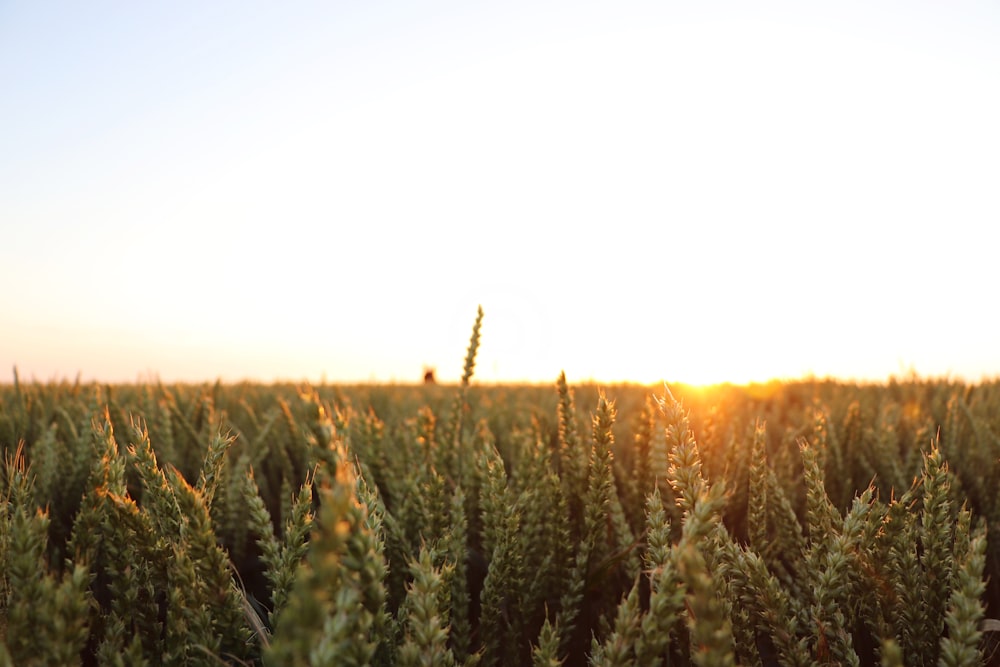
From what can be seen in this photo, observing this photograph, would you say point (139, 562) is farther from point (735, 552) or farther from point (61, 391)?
point (61, 391)

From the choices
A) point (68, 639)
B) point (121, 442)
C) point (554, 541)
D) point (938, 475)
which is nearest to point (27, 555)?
point (68, 639)

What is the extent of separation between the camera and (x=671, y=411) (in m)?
0.91

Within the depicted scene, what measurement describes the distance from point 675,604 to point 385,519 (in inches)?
31.8

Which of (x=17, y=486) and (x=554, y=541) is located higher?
(x=17, y=486)

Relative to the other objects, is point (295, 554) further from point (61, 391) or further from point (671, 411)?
point (61, 391)

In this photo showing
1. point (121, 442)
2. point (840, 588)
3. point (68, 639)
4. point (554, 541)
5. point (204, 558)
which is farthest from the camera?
point (121, 442)

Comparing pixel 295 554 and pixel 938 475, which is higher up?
pixel 938 475

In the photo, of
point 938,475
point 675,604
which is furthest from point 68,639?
point 938,475

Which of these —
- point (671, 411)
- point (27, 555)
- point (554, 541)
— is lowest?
point (554, 541)

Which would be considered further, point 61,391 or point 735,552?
point 61,391

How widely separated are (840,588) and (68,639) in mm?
1099

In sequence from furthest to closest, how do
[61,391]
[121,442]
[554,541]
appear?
[61,391]
[121,442]
[554,541]

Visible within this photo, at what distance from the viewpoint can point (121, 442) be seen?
95.7 inches

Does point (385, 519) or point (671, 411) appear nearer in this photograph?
point (671, 411)
